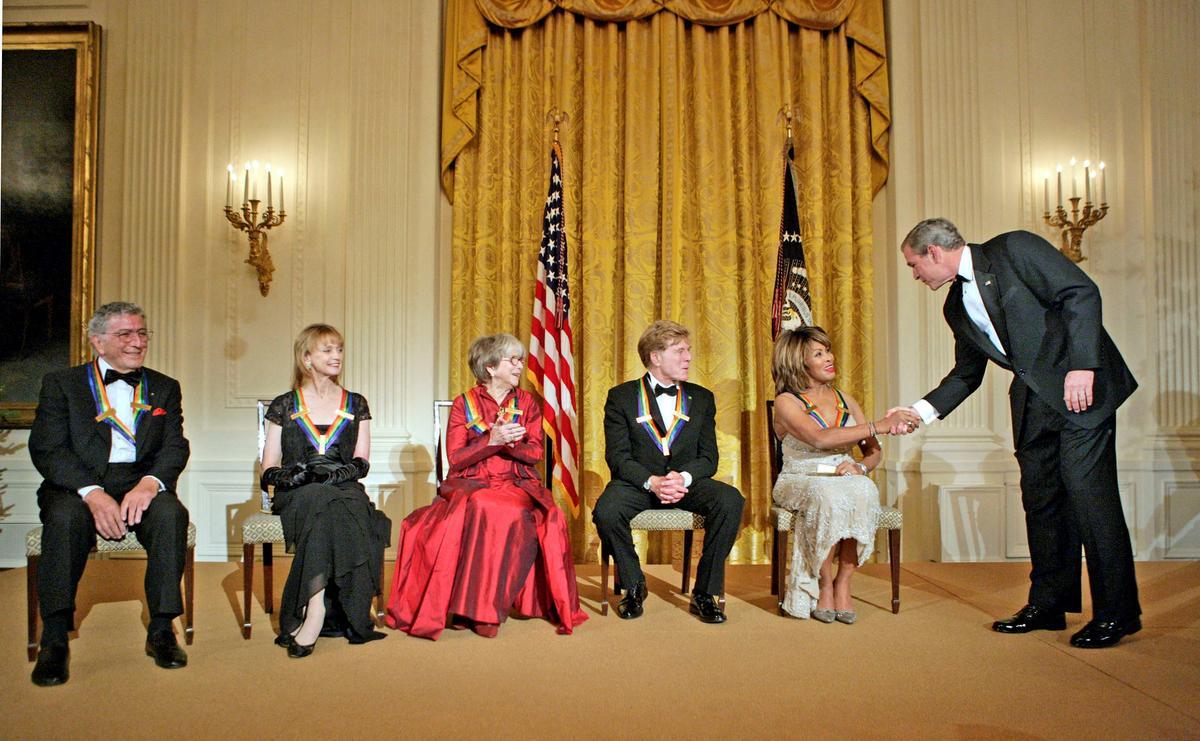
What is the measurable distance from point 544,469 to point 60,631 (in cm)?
277

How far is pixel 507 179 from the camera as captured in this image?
20.5 ft

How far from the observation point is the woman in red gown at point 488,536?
4008 mm

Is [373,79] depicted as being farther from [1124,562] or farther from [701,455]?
[1124,562]

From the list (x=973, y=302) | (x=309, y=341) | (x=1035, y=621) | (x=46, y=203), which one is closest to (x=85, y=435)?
(x=309, y=341)

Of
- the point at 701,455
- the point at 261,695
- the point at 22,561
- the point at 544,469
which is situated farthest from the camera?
the point at 22,561

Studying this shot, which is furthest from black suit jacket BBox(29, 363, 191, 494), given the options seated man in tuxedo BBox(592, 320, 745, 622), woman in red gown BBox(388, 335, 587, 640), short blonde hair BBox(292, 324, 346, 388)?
seated man in tuxedo BBox(592, 320, 745, 622)

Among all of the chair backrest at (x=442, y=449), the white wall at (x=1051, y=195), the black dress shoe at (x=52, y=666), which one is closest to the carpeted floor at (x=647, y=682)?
the black dress shoe at (x=52, y=666)

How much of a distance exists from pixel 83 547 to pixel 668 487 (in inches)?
98.0

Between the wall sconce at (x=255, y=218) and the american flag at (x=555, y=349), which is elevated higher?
the wall sconce at (x=255, y=218)

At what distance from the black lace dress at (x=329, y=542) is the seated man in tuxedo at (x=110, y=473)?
1.40 feet

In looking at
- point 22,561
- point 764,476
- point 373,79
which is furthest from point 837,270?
point 22,561

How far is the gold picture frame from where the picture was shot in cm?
607

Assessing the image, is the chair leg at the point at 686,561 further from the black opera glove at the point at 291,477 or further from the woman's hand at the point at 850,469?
the black opera glove at the point at 291,477

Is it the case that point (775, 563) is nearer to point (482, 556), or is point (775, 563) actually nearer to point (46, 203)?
point (482, 556)
